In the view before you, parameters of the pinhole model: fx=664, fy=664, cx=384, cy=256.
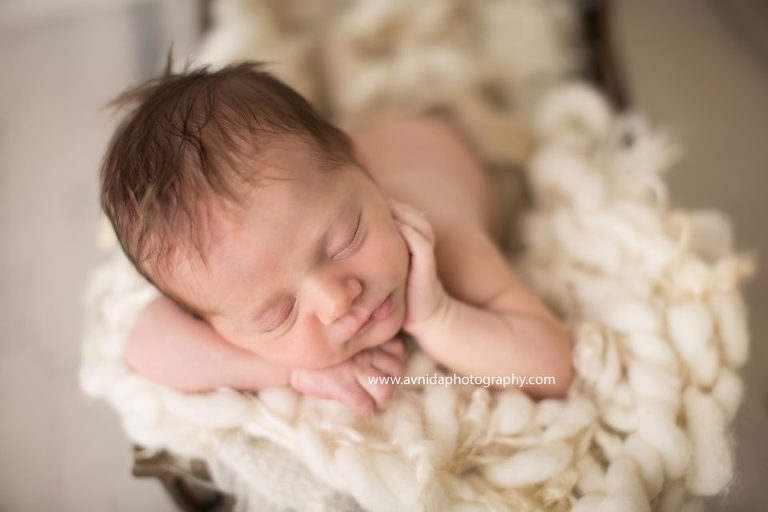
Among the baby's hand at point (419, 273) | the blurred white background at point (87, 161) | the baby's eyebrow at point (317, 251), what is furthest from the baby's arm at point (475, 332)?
the blurred white background at point (87, 161)

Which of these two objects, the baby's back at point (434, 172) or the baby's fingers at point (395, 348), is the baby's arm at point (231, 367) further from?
the baby's back at point (434, 172)

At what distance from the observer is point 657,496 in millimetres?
749

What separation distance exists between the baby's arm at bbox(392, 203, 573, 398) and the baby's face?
3 cm

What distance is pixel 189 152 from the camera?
675mm

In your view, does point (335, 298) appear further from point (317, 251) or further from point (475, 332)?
point (475, 332)

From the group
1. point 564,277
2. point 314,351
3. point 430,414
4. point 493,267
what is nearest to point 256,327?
point 314,351

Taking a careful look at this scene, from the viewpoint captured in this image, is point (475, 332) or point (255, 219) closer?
point (255, 219)

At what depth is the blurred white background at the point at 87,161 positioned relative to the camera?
3.82ft

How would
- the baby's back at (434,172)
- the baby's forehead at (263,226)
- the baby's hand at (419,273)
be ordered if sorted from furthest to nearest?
the baby's back at (434,172) → the baby's hand at (419,273) → the baby's forehead at (263,226)

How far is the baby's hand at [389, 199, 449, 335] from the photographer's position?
77cm

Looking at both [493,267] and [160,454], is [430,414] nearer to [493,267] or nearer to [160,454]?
[493,267]

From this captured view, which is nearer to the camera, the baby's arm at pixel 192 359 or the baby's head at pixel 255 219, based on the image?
the baby's head at pixel 255 219

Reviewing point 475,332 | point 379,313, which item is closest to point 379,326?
point 379,313

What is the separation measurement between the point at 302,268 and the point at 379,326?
0.44ft
